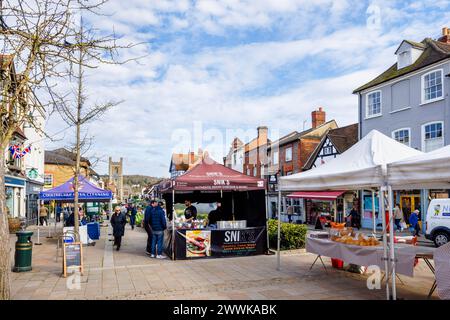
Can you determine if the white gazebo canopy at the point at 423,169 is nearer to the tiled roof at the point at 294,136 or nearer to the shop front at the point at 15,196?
the shop front at the point at 15,196

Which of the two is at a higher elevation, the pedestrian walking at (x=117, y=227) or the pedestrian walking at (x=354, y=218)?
the pedestrian walking at (x=117, y=227)

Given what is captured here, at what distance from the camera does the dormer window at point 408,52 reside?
23953 millimetres

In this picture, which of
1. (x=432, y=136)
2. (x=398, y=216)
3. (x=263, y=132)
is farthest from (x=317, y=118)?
(x=398, y=216)

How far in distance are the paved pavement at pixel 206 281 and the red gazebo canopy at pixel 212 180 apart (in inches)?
Answer: 83.7

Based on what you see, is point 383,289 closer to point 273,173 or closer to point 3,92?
point 3,92

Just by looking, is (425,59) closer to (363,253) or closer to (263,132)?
(363,253)

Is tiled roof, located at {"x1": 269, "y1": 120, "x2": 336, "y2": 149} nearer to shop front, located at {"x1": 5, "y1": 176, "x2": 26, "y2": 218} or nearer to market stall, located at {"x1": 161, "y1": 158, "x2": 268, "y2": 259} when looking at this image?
shop front, located at {"x1": 5, "y1": 176, "x2": 26, "y2": 218}

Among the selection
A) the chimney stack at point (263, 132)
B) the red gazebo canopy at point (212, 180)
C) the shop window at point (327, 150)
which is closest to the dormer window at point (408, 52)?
the shop window at point (327, 150)

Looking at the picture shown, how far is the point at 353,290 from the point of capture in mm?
7676

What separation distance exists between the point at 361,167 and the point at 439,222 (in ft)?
33.7

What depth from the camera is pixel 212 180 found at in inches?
462

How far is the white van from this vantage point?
15156 mm

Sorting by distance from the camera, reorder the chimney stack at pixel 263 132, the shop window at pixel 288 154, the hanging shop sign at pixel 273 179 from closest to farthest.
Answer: the shop window at pixel 288 154, the hanging shop sign at pixel 273 179, the chimney stack at pixel 263 132
